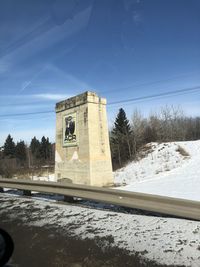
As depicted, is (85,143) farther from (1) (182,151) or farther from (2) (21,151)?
(2) (21,151)

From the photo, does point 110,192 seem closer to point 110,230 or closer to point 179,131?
point 110,230

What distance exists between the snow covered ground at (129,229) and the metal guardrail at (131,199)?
301mm

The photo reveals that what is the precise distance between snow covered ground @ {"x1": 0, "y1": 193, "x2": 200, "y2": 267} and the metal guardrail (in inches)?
11.8

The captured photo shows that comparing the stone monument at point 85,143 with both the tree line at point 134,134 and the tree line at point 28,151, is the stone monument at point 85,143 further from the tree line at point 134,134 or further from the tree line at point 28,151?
the tree line at point 28,151

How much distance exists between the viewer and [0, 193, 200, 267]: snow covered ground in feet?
15.6

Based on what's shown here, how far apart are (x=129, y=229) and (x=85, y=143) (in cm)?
1238

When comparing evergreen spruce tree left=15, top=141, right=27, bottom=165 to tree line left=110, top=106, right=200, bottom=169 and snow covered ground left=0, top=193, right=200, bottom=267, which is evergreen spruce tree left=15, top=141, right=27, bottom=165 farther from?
snow covered ground left=0, top=193, right=200, bottom=267

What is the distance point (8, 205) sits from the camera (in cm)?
994

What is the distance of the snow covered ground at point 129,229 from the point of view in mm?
A: 4754

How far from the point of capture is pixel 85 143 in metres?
18.4

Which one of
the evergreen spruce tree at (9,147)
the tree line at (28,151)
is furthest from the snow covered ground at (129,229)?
the evergreen spruce tree at (9,147)

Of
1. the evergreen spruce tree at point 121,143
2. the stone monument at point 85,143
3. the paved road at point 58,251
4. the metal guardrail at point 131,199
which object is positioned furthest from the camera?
the evergreen spruce tree at point 121,143

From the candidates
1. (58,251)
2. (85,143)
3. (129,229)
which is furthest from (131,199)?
(85,143)

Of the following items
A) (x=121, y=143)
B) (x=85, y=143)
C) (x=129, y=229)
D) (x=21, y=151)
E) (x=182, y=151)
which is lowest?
(x=129, y=229)
